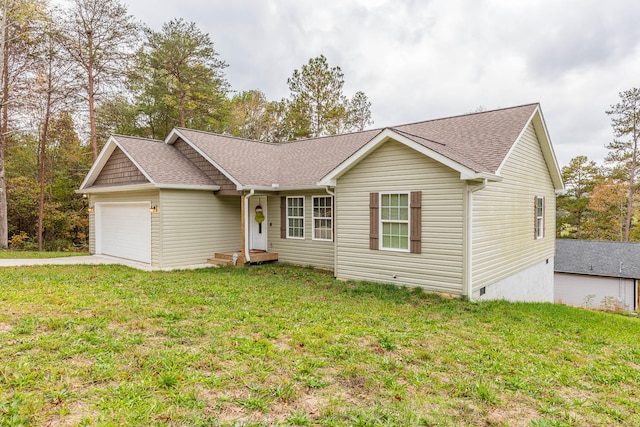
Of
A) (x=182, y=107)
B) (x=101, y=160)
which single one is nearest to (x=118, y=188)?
(x=101, y=160)

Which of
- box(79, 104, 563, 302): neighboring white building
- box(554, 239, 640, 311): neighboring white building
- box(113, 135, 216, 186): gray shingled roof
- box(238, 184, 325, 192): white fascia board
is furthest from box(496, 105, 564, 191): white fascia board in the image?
box(113, 135, 216, 186): gray shingled roof

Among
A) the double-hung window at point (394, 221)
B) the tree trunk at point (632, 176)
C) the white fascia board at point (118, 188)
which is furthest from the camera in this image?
the tree trunk at point (632, 176)

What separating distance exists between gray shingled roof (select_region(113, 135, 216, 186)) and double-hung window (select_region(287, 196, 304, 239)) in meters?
2.72

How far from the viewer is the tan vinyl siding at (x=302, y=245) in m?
11.0

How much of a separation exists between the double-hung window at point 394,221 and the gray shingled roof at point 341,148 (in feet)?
4.84

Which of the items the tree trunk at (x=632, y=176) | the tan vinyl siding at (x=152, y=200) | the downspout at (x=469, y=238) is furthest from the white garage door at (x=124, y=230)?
the tree trunk at (x=632, y=176)

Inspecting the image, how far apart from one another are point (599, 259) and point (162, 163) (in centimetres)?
2059

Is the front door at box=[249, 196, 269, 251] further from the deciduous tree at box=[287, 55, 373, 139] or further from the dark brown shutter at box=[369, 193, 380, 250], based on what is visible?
the deciduous tree at box=[287, 55, 373, 139]

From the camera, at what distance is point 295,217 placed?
11633 millimetres

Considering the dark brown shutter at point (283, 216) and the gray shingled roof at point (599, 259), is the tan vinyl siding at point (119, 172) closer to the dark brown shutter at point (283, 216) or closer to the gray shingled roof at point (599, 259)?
the dark brown shutter at point (283, 216)

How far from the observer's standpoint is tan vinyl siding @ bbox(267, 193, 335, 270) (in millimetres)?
10961

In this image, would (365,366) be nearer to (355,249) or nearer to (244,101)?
(355,249)

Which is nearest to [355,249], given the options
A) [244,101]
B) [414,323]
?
[414,323]

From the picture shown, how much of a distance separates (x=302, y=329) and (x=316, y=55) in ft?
76.6
